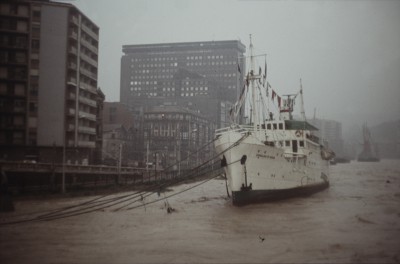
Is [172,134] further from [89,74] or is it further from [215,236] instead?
[215,236]

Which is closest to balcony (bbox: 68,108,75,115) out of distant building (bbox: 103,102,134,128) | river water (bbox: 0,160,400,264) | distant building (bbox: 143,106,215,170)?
river water (bbox: 0,160,400,264)

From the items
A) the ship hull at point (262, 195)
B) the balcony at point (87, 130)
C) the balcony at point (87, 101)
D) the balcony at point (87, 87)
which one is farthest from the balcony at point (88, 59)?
the ship hull at point (262, 195)

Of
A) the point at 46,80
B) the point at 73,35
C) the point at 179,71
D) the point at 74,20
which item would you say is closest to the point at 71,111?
the point at 46,80

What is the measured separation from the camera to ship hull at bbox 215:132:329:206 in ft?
73.5

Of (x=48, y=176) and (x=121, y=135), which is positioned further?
(x=121, y=135)

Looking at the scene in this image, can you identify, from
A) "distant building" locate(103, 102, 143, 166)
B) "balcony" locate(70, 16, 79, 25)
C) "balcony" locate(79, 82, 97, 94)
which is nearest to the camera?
"balcony" locate(70, 16, 79, 25)

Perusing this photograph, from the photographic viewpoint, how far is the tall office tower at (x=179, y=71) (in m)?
125

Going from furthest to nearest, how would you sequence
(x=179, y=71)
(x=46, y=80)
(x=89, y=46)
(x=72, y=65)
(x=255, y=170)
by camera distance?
(x=179, y=71) < (x=89, y=46) < (x=72, y=65) < (x=46, y=80) < (x=255, y=170)

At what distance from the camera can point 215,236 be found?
15.0m

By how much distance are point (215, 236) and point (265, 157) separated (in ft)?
32.6

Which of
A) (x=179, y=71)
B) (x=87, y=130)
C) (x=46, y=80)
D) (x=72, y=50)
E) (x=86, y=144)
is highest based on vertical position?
(x=179, y=71)

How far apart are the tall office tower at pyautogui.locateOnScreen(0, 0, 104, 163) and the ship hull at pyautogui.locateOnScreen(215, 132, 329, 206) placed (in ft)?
50.5

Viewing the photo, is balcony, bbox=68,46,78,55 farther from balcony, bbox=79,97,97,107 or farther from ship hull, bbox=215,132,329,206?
ship hull, bbox=215,132,329,206

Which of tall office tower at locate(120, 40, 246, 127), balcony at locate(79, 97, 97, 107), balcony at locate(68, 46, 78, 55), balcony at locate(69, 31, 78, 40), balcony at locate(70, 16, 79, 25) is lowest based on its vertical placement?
balcony at locate(79, 97, 97, 107)
